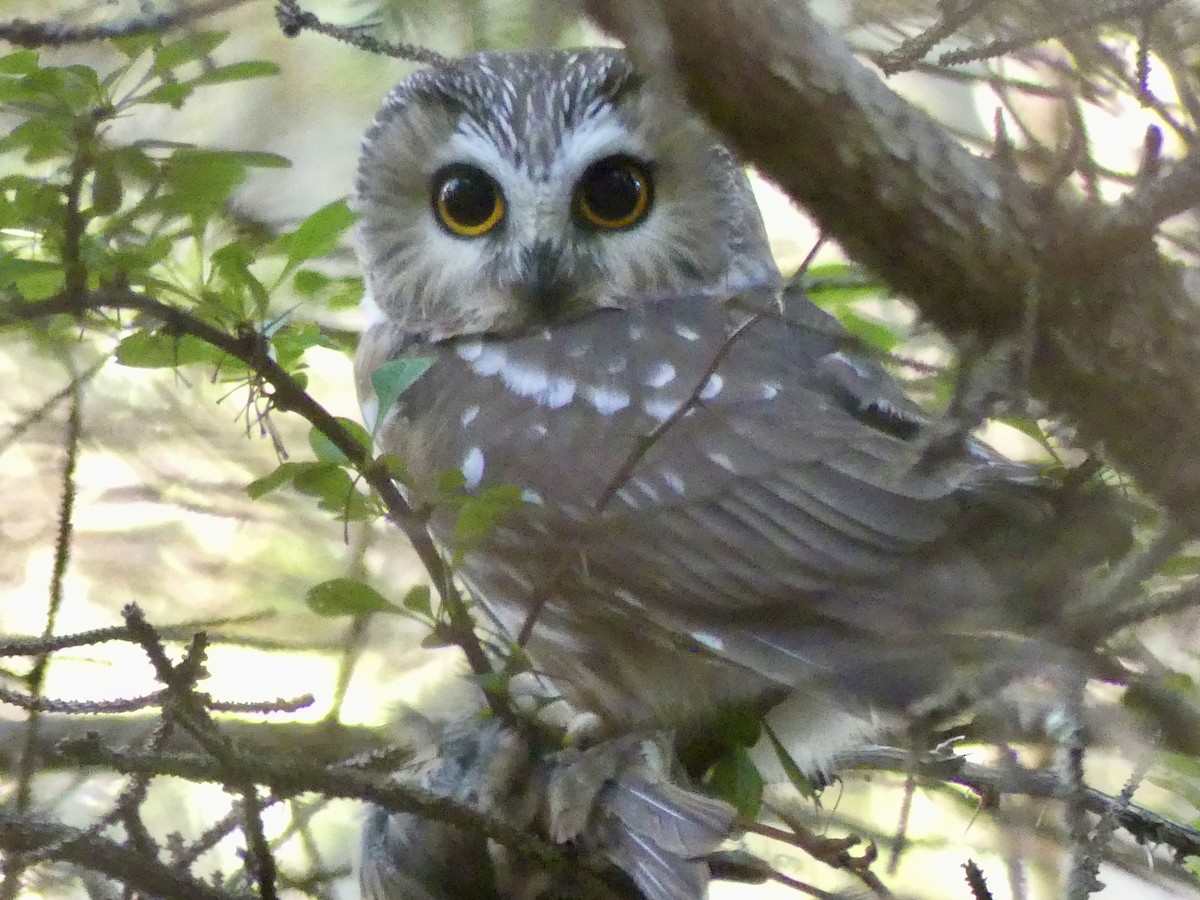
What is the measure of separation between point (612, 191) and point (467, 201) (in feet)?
0.63

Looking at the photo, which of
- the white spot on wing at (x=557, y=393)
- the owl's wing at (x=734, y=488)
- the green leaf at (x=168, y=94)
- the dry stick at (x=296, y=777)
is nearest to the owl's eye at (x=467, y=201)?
the owl's wing at (x=734, y=488)

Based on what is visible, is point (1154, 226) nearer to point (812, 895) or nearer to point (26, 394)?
point (812, 895)

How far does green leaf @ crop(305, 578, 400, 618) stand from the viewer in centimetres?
84

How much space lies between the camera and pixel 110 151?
892 mm

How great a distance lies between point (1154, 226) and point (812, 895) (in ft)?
1.85

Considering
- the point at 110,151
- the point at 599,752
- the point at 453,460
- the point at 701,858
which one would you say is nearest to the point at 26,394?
the point at 453,460

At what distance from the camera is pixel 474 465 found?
1.30 metres

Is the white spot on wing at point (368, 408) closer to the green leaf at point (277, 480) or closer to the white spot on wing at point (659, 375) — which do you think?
the white spot on wing at point (659, 375)

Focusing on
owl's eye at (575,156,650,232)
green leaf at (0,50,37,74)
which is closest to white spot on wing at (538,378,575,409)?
owl's eye at (575,156,650,232)

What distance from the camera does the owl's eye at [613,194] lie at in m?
1.57

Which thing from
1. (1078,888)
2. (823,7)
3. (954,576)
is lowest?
(1078,888)

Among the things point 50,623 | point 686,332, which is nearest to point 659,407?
point 686,332

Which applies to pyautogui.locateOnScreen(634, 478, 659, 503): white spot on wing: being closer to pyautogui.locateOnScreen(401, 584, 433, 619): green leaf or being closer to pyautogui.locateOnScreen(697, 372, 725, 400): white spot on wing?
pyautogui.locateOnScreen(697, 372, 725, 400): white spot on wing

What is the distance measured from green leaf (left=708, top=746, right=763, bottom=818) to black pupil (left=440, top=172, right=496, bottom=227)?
0.81 m
